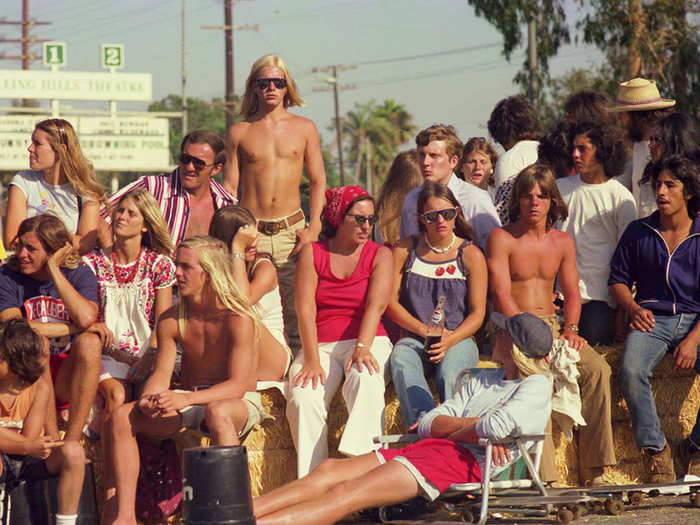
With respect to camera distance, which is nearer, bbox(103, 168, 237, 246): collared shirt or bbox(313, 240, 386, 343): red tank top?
bbox(313, 240, 386, 343): red tank top

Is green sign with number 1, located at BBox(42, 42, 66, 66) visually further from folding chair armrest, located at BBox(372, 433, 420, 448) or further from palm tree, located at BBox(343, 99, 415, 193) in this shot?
folding chair armrest, located at BBox(372, 433, 420, 448)

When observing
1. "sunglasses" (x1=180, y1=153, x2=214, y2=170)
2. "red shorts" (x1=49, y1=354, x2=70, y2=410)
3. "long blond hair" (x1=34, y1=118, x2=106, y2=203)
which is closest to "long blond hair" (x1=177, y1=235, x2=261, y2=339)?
"red shorts" (x1=49, y1=354, x2=70, y2=410)

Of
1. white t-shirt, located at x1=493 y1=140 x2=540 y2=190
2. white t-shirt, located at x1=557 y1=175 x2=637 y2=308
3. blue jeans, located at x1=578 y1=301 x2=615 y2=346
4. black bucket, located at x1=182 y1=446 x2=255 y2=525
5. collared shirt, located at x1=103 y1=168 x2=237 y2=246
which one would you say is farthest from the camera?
white t-shirt, located at x1=493 y1=140 x2=540 y2=190

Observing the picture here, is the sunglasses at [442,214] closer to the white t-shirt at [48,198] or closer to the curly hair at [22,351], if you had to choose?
the white t-shirt at [48,198]

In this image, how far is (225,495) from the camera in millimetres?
5914

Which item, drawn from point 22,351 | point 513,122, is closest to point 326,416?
point 22,351

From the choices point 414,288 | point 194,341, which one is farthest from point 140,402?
point 414,288

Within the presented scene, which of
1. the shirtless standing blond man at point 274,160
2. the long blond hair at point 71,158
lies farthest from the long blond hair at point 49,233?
the shirtless standing blond man at point 274,160

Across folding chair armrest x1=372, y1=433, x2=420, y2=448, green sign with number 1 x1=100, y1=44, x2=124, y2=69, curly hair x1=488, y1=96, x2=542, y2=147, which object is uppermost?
green sign with number 1 x1=100, y1=44, x2=124, y2=69

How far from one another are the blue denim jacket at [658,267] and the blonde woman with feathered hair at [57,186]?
392 centimetres

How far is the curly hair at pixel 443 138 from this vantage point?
9281 mm

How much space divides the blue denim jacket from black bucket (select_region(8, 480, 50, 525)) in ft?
14.1

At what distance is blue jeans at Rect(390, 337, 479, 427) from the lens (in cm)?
764

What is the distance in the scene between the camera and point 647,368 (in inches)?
320
